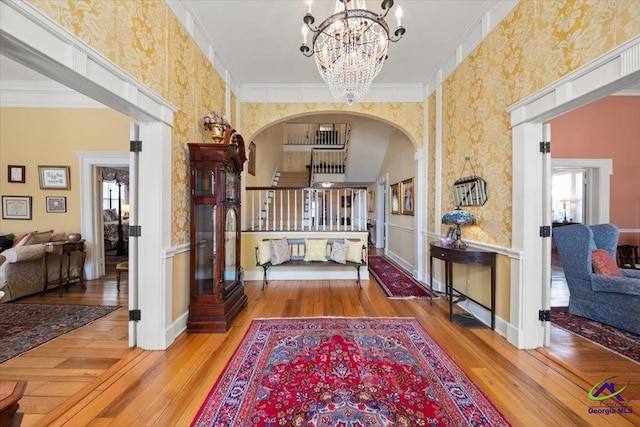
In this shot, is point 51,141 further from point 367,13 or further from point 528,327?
point 528,327

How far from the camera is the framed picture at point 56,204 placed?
4.56 meters

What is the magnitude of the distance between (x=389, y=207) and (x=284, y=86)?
4.24 m

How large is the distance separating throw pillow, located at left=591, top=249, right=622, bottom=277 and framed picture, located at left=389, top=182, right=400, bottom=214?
352 centimetres

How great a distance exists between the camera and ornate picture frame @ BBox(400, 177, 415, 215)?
5.28 metres

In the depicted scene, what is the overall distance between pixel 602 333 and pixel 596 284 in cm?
52

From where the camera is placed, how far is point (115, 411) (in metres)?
1.63

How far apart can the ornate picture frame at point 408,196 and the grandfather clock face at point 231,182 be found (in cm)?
358

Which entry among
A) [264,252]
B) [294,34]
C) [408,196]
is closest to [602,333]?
[408,196]

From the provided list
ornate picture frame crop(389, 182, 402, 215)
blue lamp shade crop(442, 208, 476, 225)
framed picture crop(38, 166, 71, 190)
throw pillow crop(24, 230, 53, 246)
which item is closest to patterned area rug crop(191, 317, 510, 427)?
blue lamp shade crop(442, 208, 476, 225)

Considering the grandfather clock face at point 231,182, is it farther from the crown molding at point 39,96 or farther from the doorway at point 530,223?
the crown molding at point 39,96

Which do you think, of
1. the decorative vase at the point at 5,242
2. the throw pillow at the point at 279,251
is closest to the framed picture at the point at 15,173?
the decorative vase at the point at 5,242

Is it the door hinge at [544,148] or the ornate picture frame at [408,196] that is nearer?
the door hinge at [544,148]

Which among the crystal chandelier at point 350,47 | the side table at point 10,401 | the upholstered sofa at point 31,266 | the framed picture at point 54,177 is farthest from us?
the framed picture at point 54,177

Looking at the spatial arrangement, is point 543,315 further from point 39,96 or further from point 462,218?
point 39,96
